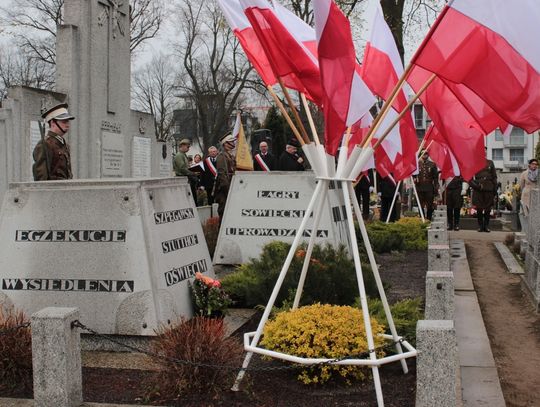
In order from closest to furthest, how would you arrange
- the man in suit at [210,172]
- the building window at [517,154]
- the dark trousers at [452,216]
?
the man in suit at [210,172], the dark trousers at [452,216], the building window at [517,154]

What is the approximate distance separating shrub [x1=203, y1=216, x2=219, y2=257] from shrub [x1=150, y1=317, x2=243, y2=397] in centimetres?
676

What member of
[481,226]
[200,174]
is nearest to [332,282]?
[200,174]

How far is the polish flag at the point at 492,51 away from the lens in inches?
188

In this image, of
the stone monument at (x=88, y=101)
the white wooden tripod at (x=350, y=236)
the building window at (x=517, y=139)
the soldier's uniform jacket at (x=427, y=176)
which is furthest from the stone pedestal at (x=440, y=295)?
the building window at (x=517, y=139)

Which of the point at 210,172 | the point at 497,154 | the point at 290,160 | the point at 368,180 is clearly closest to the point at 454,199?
the point at 368,180

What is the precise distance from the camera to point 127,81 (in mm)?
14836

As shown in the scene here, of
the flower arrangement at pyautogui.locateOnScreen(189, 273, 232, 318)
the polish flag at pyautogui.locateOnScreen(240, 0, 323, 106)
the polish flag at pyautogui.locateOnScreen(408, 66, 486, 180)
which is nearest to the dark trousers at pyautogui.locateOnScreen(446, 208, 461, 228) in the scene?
the flower arrangement at pyautogui.locateOnScreen(189, 273, 232, 318)

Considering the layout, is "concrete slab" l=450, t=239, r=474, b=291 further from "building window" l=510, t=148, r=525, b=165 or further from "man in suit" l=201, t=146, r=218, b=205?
"building window" l=510, t=148, r=525, b=165

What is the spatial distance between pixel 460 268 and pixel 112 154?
698cm

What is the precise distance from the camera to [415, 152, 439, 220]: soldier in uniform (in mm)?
19734

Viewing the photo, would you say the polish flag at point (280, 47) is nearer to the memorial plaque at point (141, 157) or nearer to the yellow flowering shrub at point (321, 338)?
the yellow flowering shrub at point (321, 338)

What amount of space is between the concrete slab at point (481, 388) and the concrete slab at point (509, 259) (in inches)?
259

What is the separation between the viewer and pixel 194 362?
16.3ft

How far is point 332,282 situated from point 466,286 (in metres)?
4.21
